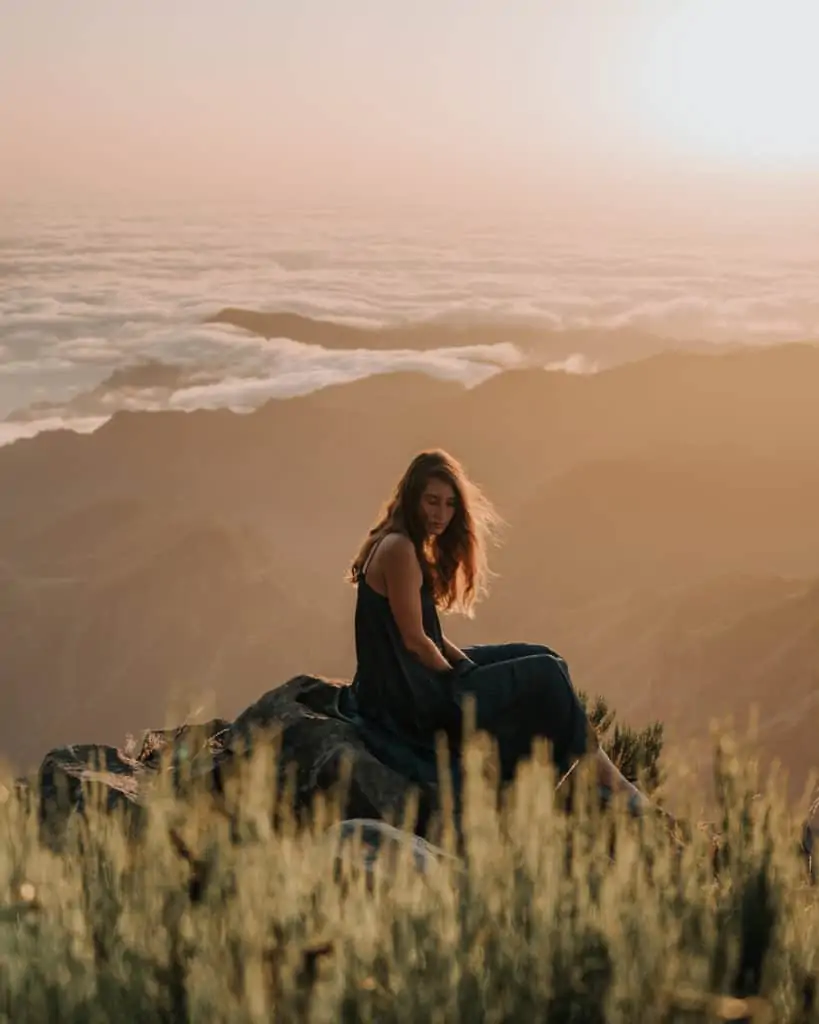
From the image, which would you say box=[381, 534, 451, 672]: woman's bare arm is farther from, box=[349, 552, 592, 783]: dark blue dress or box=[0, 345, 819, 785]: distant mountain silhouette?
box=[0, 345, 819, 785]: distant mountain silhouette

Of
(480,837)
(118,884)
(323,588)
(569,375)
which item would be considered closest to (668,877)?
(480,837)

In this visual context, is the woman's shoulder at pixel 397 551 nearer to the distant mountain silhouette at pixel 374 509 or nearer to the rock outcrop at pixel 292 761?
the rock outcrop at pixel 292 761

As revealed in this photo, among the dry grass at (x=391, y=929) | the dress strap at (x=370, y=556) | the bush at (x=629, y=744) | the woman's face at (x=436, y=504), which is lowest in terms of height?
the bush at (x=629, y=744)

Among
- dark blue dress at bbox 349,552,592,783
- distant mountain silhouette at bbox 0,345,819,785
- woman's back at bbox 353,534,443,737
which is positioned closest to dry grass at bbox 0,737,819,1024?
dark blue dress at bbox 349,552,592,783

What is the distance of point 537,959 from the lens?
298cm

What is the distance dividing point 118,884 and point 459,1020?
868 mm

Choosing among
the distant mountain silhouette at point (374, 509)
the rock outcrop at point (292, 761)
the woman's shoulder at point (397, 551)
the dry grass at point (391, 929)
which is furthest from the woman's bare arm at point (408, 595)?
the distant mountain silhouette at point (374, 509)

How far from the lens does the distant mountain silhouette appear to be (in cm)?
8769

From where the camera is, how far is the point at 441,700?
6.50 m

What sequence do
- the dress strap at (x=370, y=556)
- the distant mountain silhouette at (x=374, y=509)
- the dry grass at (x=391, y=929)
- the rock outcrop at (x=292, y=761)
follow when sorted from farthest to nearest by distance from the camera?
the distant mountain silhouette at (x=374, y=509) < the dress strap at (x=370, y=556) < the rock outcrop at (x=292, y=761) < the dry grass at (x=391, y=929)

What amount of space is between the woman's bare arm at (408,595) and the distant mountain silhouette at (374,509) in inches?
2212

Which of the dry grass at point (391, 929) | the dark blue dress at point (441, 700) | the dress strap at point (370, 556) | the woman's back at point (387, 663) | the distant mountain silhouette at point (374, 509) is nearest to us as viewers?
the dry grass at point (391, 929)

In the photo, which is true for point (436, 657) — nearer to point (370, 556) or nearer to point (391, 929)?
point (370, 556)

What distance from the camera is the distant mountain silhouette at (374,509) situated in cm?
8769
